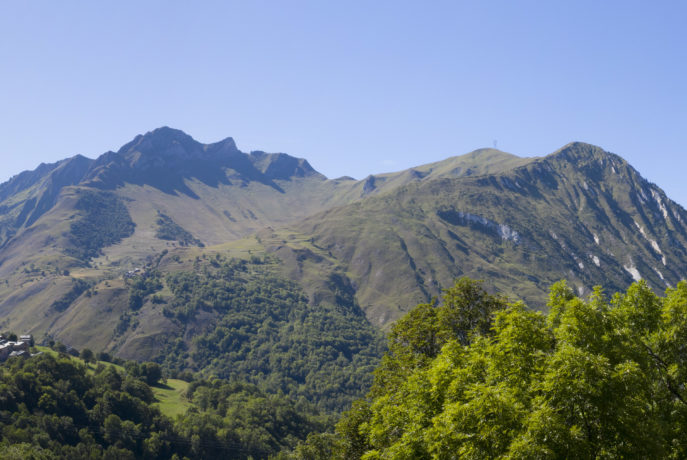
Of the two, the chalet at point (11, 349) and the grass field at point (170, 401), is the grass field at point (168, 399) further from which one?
the chalet at point (11, 349)

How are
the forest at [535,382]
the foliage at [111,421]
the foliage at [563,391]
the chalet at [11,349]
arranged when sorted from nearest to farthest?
the foliage at [563,391] < the forest at [535,382] < the foliage at [111,421] < the chalet at [11,349]

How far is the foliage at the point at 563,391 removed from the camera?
1992 centimetres

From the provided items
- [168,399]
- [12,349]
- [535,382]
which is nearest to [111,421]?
[168,399]

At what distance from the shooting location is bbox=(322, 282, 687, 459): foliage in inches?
→ 784

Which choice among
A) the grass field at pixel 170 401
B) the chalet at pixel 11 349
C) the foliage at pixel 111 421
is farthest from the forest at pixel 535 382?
the chalet at pixel 11 349

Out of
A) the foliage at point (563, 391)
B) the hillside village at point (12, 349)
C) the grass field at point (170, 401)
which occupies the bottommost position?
the grass field at point (170, 401)

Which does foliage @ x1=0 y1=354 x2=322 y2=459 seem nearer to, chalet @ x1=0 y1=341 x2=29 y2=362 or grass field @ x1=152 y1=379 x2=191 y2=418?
grass field @ x1=152 y1=379 x2=191 y2=418

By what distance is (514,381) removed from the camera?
24.6 meters

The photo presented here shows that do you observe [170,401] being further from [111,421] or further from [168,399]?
[111,421]

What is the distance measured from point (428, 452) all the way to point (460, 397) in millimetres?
3610

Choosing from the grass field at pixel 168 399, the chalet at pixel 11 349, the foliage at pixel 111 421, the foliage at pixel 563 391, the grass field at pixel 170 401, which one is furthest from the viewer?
the grass field at pixel 168 399

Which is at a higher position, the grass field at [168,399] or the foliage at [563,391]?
the foliage at [563,391]

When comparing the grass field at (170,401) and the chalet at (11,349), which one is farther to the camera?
the grass field at (170,401)

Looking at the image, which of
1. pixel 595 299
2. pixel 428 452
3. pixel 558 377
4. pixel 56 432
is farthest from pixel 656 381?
pixel 56 432
